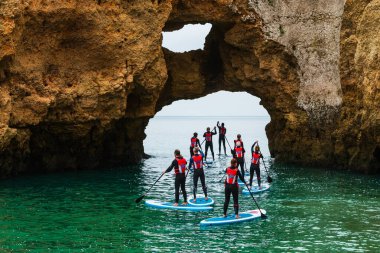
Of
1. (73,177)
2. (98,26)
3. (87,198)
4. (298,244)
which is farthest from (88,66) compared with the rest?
(298,244)

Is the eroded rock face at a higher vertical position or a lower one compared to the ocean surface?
higher

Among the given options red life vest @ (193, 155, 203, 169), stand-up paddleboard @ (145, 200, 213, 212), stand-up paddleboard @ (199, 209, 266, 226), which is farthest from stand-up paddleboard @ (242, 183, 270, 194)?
stand-up paddleboard @ (199, 209, 266, 226)

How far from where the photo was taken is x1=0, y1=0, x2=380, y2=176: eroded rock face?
109 feet

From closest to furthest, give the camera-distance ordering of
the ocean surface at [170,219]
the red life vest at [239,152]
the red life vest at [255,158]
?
the ocean surface at [170,219] → the red life vest at [255,158] → the red life vest at [239,152]

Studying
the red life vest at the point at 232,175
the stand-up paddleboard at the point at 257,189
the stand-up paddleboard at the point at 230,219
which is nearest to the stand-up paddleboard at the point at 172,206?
the stand-up paddleboard at the point at 230,219

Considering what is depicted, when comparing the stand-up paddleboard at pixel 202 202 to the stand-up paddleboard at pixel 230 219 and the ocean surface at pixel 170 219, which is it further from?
the stand-up paddleboard at pixel 230 219

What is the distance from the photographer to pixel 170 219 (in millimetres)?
21719

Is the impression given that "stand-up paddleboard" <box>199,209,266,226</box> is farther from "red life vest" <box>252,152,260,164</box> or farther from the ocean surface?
"red life vest" <box>252,152,260,164</box>

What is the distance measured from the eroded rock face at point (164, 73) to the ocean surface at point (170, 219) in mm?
4851

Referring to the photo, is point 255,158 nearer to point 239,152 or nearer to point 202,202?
point 239,152

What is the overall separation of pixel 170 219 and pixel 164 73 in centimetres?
1903

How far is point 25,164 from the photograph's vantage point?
123 feet

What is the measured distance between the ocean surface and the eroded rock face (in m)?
4.85

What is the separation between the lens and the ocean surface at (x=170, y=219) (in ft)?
57.5
